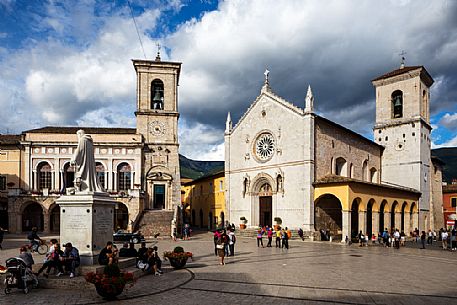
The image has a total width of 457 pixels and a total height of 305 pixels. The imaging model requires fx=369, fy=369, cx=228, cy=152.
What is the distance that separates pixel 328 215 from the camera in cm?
3609

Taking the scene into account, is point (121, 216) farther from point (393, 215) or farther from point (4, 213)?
point (393, 215)

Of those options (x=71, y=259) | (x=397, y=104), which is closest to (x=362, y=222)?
(x=397, y=104)

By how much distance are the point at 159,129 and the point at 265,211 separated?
15162mm

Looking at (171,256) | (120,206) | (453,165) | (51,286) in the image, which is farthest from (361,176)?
(453,165)

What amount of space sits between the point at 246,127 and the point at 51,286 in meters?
32.2

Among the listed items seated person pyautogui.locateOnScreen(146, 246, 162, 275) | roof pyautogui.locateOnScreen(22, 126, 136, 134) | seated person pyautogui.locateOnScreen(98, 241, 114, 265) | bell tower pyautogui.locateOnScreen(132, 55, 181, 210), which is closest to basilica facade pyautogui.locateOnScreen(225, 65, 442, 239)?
bell tower pyautogui.locateOnScreen(132, 55, 181, 210)

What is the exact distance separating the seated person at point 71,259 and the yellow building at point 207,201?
3581 cm

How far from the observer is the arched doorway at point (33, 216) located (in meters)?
38.2

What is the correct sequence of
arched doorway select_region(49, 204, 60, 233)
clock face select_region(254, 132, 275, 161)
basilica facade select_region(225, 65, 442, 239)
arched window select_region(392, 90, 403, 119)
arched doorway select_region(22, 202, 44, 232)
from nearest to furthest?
basilica facade select_region(225, 65, 442, 239)
arched doorway select_region(49, 204, 60, 233)
arched doorway select_region(22, 202, 44, 232)
clock face select_region(254, 132, 275, 161)
arched window select_region(392, 90, 403, 119)

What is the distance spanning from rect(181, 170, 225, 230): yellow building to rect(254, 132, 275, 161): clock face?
8.68m

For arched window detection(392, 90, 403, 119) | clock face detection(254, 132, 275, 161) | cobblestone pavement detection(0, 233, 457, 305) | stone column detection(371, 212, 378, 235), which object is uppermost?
arched window detection(392, 90, 403, 119)

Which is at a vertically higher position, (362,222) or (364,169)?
(364,169)

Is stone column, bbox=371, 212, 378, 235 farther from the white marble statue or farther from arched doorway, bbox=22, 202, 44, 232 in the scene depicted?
arched doorway, bbox=22, 202, 44, 232

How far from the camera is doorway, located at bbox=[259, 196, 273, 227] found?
129ft
